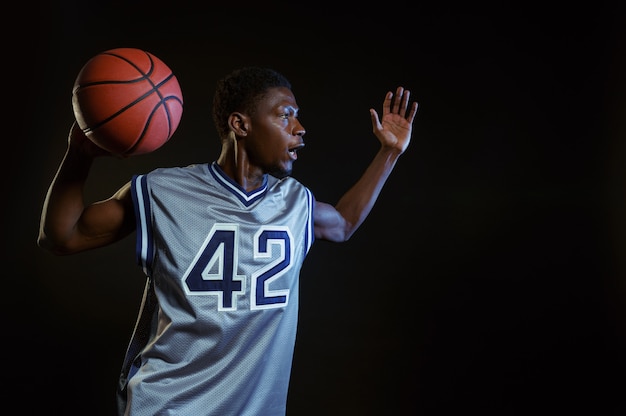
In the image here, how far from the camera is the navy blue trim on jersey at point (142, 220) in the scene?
5.47 ft

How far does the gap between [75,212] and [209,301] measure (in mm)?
419

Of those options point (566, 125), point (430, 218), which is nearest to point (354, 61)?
point (430, 218)

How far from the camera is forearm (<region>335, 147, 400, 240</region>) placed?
212 centimetres

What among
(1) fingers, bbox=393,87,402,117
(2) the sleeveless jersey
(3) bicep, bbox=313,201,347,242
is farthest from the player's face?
(1) fingers, bbox=393,87,402,117

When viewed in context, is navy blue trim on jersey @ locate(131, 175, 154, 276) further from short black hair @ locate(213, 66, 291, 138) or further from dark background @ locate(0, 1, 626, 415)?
dark background @ locate(0, 1, 626, 415)

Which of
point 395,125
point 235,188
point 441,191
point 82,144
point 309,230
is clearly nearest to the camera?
point 82,144

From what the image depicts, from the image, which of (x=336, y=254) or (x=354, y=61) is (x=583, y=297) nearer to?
(x=336, y=254)

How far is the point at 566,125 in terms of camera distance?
3.26 metres

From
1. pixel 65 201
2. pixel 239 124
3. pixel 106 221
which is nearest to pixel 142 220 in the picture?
pixel 106 221

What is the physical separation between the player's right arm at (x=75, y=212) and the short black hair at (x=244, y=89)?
0.47 metres

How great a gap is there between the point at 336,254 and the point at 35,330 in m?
1.52

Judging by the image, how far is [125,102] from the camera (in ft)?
5.08

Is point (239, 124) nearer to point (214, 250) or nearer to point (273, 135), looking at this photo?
A: point (273, 135)

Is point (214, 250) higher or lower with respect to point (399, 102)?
lower
